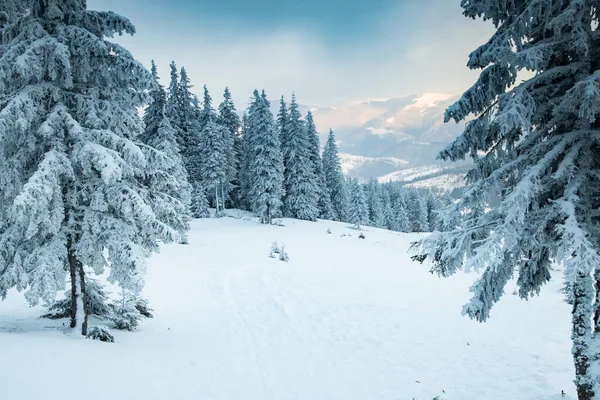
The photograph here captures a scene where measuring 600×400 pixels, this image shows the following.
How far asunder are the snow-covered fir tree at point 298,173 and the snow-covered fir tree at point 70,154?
35.6m

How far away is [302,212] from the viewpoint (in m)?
45.5

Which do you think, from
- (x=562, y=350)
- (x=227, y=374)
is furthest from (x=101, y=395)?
(x=562, y=350)

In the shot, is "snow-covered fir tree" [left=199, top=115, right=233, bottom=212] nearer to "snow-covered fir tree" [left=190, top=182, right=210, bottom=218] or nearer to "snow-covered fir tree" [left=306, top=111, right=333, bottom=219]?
"snow-covered fir tree" [left=190, top=182, right=210, bottom=218]

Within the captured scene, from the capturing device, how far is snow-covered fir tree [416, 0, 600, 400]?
5.37 meters

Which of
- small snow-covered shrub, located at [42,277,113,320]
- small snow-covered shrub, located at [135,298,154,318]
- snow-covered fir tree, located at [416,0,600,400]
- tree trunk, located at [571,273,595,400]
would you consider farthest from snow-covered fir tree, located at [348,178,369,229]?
tree trunk, located at [571,273,595,400]

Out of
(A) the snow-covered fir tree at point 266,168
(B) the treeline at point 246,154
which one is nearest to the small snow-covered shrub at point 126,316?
(B) the treeline at point 246,154

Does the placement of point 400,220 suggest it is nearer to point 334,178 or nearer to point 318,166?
point 334,178

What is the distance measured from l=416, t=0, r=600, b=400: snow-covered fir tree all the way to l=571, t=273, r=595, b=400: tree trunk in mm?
17

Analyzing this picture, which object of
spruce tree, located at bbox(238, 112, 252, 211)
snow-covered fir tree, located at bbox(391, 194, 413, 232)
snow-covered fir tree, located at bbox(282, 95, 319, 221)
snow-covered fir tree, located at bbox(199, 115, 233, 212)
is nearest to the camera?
snow-covered fir tree, located at bbox(199, 115, 233, 212)

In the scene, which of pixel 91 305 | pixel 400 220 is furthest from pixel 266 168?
pixel 400 220

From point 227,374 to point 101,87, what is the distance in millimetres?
8660

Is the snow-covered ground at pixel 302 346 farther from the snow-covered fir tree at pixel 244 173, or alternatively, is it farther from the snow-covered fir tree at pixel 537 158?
the snow-covered fir tree at pixel 244 173

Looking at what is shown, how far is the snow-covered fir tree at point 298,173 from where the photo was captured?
149 ft

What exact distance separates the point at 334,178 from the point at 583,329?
56259mm
